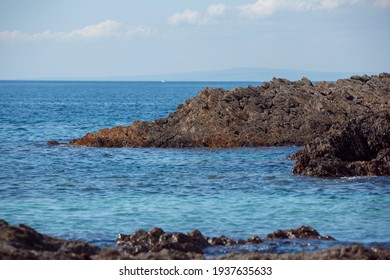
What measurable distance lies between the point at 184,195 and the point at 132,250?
393 inches

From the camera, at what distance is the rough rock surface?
4122cm

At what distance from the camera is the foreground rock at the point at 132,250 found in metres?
13.0

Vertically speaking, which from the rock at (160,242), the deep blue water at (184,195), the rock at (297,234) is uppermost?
the rock at (160,242)

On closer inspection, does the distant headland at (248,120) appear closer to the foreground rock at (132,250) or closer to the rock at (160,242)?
the rock at (160,242)

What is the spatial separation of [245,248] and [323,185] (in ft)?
35.0

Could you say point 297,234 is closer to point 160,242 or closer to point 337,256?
point 160,242

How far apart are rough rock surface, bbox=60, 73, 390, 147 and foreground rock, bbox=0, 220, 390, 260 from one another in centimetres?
2453

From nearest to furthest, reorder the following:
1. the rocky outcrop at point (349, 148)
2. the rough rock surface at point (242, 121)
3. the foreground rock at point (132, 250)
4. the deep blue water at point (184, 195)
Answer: the foreground rock at point (132, 250) < the deep blue water at point (184, 195) < the rocky outcrop at point (349, 148) < the rough rock surface at point (242, 121)

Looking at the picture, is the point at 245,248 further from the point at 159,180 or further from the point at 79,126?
the point at 79,126

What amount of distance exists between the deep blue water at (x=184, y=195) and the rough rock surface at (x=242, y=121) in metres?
1.88

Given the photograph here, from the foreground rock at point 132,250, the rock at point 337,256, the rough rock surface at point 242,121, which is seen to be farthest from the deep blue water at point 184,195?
the rock at point 337,256

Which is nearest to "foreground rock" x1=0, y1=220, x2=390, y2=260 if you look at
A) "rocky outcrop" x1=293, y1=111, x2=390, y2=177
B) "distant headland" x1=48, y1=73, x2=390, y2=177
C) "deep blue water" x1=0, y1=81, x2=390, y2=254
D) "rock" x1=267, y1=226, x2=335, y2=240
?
"deep blue water" x1=0, y1=81, x2=390, y2=254

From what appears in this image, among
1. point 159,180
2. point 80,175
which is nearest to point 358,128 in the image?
point 159,180
